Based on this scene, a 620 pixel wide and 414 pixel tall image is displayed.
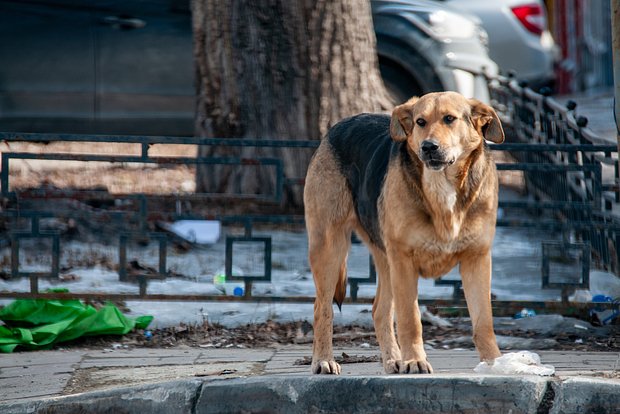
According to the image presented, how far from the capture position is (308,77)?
8.62 m

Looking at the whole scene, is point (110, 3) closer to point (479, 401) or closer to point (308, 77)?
point (308, 77)

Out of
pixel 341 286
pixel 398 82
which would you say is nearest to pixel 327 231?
pixel 341 286

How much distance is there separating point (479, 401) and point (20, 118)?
6.43 metres

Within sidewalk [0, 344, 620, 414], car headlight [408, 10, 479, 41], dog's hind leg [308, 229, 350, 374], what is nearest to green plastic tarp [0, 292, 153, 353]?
sidewalk [0, 344, 620, 414]

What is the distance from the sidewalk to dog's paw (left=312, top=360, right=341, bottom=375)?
0.44ft

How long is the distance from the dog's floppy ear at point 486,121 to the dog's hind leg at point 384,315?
91 cm

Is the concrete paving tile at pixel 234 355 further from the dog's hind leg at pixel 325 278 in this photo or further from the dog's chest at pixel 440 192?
the dog's chest at pixel 440 192

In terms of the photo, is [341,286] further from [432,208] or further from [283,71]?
[283,71]

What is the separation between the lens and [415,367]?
16.1 ft

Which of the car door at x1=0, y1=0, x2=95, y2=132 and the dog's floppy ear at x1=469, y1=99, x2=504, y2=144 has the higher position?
the car door at x1=0, y1=0, x2=95, y2=132

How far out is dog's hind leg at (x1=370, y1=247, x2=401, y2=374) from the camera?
5.43 meters

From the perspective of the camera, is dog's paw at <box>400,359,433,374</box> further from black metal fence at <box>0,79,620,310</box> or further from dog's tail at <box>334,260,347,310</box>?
black metal fence at <box>0,79,620,310</box>

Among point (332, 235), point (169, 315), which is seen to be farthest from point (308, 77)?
point (332, 235)

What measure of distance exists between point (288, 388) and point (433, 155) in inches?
45.7
